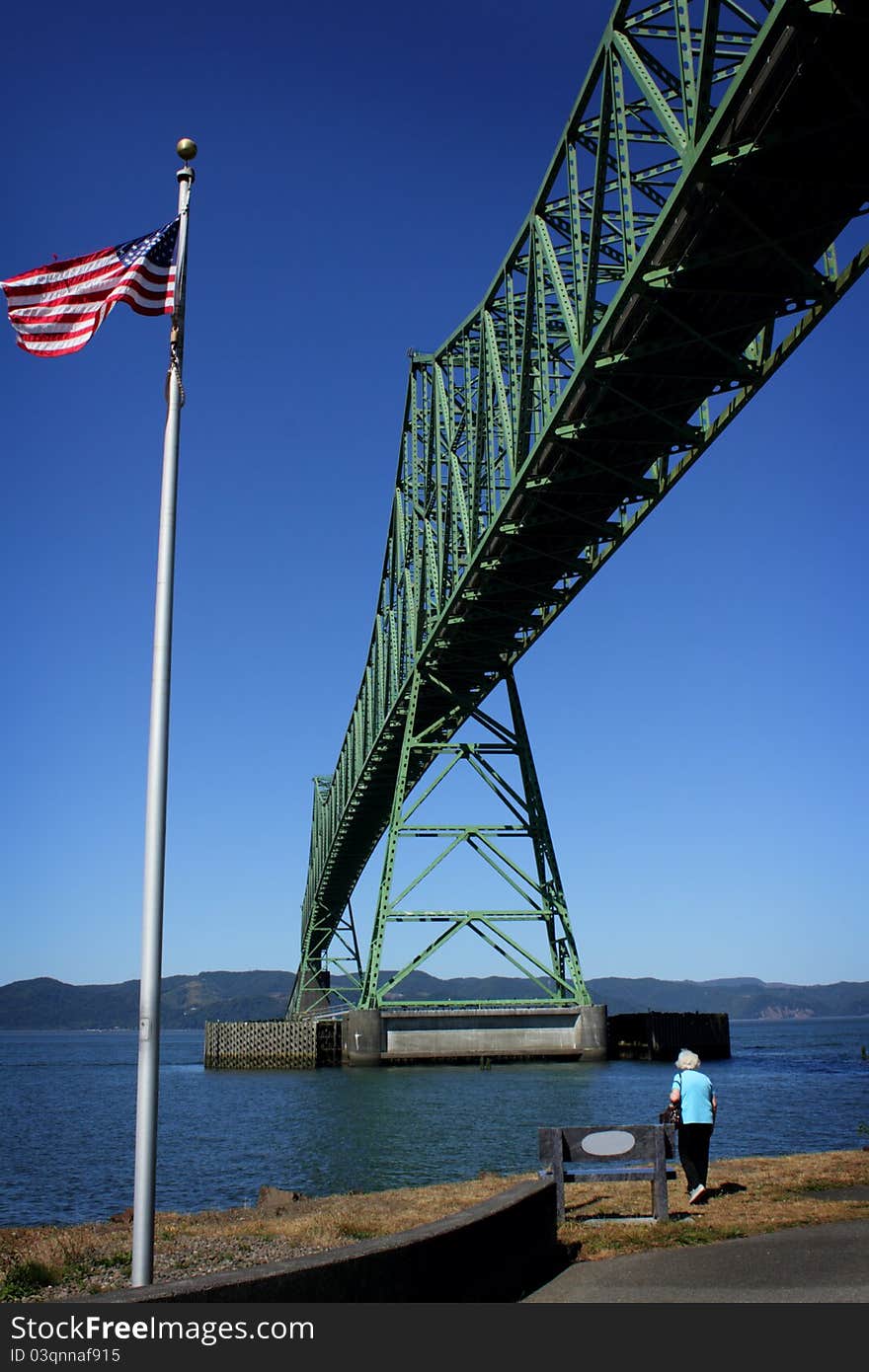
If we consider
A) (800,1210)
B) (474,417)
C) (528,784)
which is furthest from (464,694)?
(800,1210)

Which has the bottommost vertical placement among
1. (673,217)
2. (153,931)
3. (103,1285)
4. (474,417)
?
(103,1285)

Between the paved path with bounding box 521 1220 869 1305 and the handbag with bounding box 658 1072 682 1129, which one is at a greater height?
the handbag with bounding box 658 1072 682 1129

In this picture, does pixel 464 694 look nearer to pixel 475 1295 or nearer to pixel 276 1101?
pixel 276 1101

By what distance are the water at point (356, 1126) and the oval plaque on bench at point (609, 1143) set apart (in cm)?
744

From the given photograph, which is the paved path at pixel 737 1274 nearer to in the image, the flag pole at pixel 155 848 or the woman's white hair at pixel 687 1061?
the woman's white hair at pixel 687 1061

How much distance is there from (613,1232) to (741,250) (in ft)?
54.2

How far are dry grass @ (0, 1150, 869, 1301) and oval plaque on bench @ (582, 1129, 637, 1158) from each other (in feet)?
1.96

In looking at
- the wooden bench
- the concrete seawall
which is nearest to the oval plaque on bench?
the wooden bench

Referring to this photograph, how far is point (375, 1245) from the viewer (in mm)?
6770

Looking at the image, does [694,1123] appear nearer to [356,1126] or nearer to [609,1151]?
[609,1151]

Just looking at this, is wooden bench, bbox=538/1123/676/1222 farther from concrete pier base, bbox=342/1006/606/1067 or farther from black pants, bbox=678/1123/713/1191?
concrete pier base, bbox=342/1006/606/1067

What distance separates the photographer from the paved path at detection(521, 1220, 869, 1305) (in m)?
7.22

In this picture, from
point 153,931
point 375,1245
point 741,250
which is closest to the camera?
point 375,1245

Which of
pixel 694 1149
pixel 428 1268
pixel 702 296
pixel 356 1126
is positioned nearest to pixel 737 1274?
pixel 428 1268
